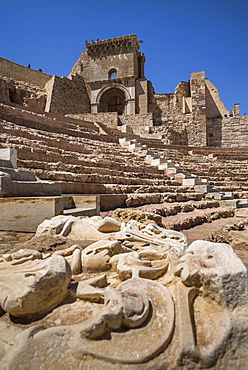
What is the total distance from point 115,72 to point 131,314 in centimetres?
2874

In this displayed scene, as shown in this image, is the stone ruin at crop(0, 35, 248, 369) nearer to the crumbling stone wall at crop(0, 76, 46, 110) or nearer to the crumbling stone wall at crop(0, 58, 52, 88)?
the crumbling stone wall at crop(0, 76, 46, 110)

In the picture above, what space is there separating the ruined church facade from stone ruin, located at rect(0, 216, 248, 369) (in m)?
17.4

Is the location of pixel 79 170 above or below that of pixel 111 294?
above

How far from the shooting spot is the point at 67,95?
23.2 metres

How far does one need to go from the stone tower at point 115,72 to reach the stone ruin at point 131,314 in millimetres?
24618

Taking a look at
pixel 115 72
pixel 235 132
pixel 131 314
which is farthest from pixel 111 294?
pixel 115 72

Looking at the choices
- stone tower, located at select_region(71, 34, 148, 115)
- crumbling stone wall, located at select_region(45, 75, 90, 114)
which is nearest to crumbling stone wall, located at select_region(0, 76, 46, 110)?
crumbling stone wall, located at select_region(45, 75, 90, 114)

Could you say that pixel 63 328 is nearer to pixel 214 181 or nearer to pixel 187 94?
pixel 214 181

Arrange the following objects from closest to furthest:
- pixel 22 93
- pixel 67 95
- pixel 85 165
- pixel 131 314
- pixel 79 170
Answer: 1. pixel 131 314
2. pixel 79 170
3. pixel 85 165
4. pixel 22 93
5. pixel 67 95

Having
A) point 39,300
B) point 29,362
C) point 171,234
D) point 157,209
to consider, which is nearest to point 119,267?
point 39,300

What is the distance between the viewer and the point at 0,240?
7.51 ft

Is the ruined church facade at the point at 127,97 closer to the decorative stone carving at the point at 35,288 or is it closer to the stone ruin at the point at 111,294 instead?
the stone ruin at the point at 111,294

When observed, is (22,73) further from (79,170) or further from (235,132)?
(79,170)

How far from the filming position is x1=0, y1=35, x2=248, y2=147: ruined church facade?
65.3ft
